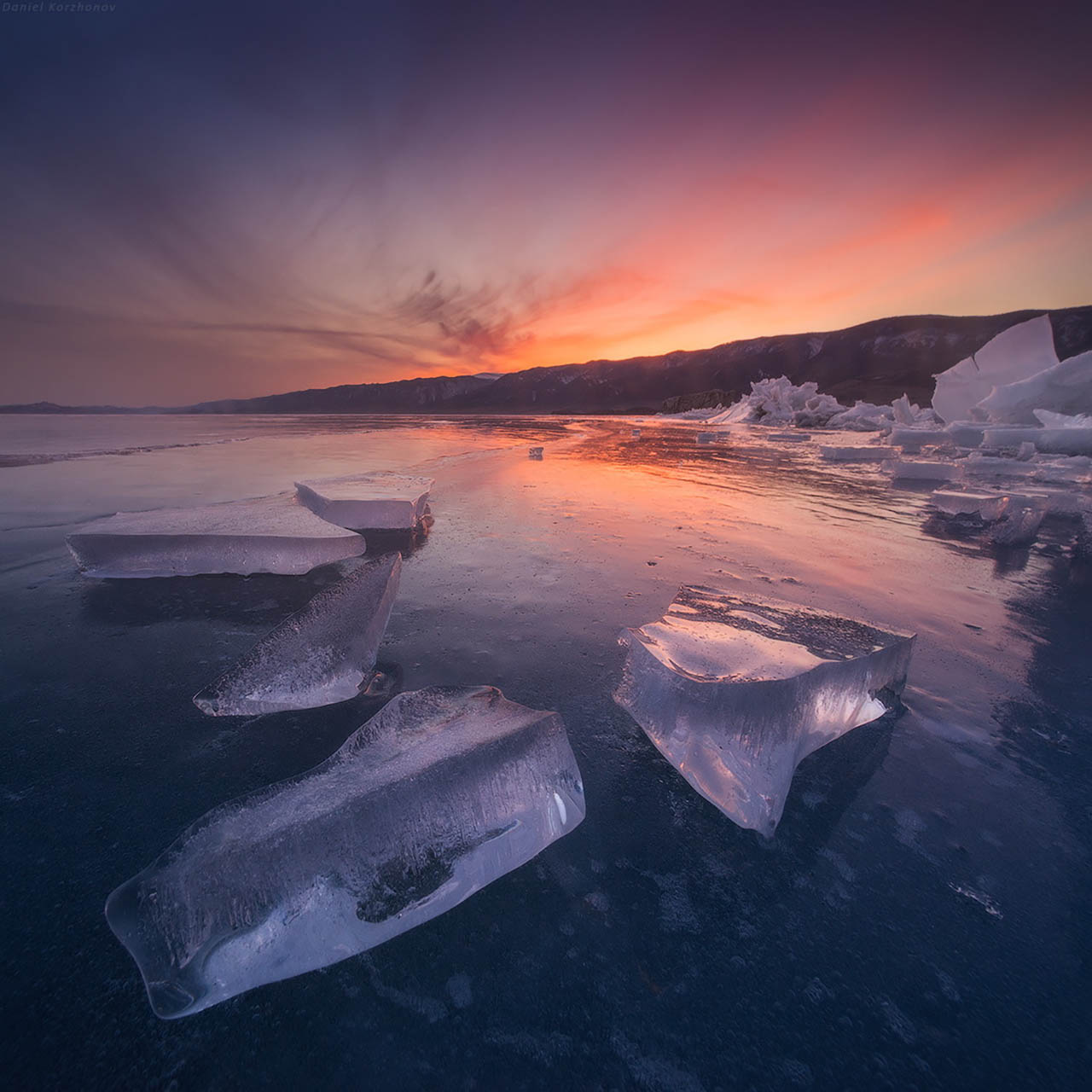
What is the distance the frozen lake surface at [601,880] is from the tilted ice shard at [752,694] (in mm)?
69

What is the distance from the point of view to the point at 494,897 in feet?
3.11

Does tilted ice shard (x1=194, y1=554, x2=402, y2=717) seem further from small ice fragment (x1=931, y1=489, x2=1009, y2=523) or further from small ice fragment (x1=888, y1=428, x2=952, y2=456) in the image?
small ice fragment (x1=888, y1=428, x2=952, y2=456)

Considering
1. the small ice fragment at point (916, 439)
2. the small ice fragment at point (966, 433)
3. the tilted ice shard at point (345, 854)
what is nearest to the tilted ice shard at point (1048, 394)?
the small ice fragment at point (966, 433)

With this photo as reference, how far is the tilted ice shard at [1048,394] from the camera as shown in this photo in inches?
410


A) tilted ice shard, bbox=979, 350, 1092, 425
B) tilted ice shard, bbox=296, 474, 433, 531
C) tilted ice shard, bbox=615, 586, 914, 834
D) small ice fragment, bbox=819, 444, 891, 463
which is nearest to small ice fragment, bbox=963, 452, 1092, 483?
small ice fragment, bbox=819, 444, 891, 463

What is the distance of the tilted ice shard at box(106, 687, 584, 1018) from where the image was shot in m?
0.79

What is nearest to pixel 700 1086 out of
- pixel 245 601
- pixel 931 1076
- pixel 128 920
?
pixel 931 1076

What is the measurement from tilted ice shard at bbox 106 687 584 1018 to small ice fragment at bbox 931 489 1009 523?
205 inches

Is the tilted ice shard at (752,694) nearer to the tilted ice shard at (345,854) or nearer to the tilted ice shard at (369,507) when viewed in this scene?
the tilted ice shard at (345,854)

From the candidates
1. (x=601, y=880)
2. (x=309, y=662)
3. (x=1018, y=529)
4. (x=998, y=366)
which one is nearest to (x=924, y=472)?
(x=1018, y=529)

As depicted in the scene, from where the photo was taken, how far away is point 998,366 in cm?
1332

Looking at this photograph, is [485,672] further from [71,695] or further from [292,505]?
[292,505]

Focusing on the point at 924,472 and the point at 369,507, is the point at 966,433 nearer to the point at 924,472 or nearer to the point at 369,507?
the point at 924,472

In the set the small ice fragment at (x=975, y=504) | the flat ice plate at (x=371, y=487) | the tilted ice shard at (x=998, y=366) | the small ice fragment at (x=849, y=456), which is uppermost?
the tilted ice shard at (x=998, y=366)
